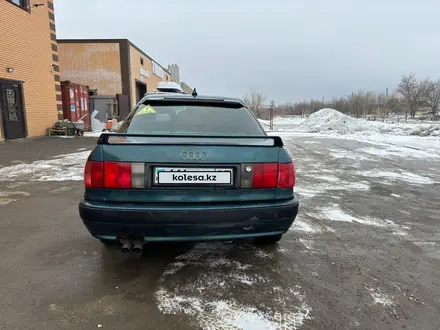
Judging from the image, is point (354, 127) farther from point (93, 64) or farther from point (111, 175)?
point (111, 175)

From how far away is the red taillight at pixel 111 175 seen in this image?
2.21 meters

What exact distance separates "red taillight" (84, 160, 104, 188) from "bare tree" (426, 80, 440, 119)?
3975 centimetres

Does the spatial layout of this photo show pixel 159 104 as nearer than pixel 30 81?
Yes

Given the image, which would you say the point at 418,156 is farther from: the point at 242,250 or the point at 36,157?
the point at 36,157

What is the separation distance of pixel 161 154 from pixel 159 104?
3.77ft

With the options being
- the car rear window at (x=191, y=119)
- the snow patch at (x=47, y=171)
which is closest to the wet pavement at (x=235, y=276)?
the car rear window at (x=191, y=119)

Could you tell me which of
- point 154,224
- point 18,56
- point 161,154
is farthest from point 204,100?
point 18,56

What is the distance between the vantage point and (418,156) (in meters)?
9.34

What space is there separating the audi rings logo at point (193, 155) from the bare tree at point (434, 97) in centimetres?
3927

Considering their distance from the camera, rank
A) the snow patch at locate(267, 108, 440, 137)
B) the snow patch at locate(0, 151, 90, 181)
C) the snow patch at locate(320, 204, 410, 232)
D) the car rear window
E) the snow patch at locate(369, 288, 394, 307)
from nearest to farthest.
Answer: the snow patch at locate(369, 288, 394, 307) < the car rear window < the snow patch at locate(320, 204, 410, 232) < the snow patch at locate(0, 151, 90, 181) < the snow patch at locate(267, 108, 440, 137)

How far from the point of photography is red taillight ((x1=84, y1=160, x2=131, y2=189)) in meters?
2.21

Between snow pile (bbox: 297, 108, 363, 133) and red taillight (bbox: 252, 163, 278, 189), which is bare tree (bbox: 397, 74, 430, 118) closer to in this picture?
snow pile (bbox: 297, 108, 363, 133)

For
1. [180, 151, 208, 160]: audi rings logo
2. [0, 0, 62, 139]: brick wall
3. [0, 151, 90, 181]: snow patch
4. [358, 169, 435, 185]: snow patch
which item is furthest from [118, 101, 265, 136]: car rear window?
[0, 0, 62, 139]: brick wall

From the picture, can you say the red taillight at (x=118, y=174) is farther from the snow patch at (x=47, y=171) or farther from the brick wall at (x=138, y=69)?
the brick wall at (x=138, y=69)
